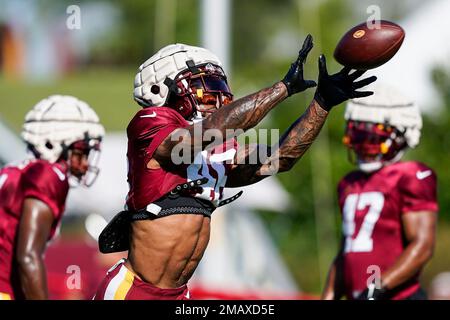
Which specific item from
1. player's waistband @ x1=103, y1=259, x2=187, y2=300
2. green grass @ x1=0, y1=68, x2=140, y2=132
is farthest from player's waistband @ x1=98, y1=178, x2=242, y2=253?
green grass @ x1=0, y1=68, x2=140, y2=132

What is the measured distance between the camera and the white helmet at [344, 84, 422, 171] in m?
5.96

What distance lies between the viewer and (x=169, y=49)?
4695 mm

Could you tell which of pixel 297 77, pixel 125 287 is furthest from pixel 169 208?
pixel 297 77

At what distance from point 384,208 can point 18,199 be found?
7.10 feet

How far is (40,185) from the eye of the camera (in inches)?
215

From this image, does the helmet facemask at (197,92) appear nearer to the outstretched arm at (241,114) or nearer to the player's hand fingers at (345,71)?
the outstretched arm at (241,114)

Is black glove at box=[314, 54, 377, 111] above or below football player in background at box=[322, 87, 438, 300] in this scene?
above

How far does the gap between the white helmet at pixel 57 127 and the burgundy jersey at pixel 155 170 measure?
146 cm

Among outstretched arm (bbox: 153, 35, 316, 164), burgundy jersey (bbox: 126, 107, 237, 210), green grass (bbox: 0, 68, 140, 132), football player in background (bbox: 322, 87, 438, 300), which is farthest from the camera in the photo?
green grass (bbox: 0, 68, 140, 132)

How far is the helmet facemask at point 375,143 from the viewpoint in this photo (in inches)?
235

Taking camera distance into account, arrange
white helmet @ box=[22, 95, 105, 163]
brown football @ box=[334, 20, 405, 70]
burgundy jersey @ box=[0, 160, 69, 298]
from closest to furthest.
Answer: brown football @ box=[334, 20, 405, 70] → burgundy jersey @ box=[0, 160, 69, 298] → white helmet @ box=[22, 95, 105, 163]

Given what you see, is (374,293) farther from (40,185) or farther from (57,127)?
(57,127)

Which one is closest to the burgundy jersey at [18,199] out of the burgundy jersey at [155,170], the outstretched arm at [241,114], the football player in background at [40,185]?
the football player in background at [40,185]

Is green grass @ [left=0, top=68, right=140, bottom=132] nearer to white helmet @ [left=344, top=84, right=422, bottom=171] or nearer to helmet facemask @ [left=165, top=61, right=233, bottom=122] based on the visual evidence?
white helmet @ [left=344, top=84, right=422, bottom=171]
